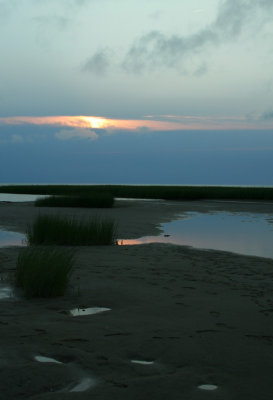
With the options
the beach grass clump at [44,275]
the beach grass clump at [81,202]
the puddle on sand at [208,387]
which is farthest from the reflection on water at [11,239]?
the beach grass clump at [81,202]

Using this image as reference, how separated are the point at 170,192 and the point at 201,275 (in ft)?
148

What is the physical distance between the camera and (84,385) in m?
4.29

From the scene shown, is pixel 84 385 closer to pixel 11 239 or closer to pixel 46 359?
pixel 46 359

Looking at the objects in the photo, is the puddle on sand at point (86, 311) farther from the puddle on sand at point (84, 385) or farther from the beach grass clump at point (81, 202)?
the beach grass clump at point (81, 202)

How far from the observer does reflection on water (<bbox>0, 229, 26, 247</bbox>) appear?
50.8ft

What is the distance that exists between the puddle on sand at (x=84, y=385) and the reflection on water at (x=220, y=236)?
10313mm

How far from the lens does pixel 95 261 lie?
11547mm

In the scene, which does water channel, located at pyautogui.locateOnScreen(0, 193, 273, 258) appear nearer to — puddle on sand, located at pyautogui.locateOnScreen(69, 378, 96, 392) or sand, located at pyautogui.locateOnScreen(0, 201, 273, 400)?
sand, located at pyautogui.locateOnScreen(0, 201, 273, 400)

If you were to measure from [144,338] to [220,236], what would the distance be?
1421cm

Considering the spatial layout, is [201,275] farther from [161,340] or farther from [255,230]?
[255,230]

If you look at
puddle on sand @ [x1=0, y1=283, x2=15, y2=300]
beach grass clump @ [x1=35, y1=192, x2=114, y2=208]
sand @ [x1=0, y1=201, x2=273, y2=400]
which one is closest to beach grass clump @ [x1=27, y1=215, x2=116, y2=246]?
sand @ [x1=0, y1=201, x2=273, y2=400]

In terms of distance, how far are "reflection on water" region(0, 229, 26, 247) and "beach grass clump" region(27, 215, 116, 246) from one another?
955mm

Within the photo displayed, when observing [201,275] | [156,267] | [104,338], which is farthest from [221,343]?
[156,267]

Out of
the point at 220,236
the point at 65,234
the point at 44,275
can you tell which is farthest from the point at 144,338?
the point at 220,236
